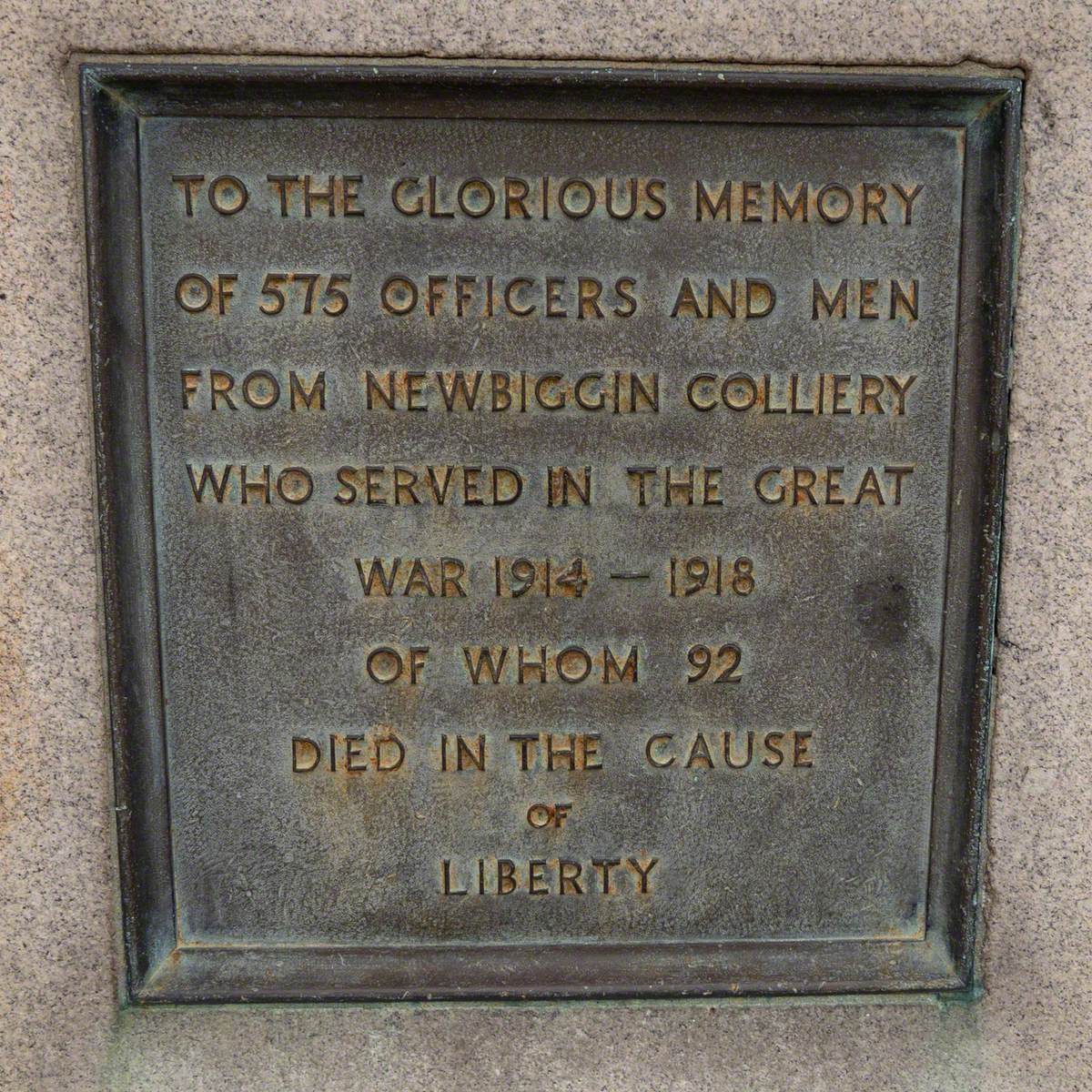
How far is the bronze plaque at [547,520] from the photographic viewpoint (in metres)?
1.63

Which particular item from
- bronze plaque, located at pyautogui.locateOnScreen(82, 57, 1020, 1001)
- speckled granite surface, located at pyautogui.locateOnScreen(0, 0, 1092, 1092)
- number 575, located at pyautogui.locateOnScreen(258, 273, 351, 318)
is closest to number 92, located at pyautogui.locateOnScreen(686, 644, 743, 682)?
bronze plaque, located at pyautogui.locateOnScreen(82, 57, 1020, 1001)

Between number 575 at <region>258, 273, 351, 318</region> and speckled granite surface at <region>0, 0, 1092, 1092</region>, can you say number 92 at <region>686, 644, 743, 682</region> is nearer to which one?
speckled granite surface at <region>0, 0, 1092, 1092</region>

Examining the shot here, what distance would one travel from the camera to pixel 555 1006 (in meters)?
1.80

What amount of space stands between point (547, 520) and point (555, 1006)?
3.15 feet

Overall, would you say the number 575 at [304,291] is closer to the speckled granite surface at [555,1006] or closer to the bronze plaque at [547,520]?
the bronze plaque at [547,520]

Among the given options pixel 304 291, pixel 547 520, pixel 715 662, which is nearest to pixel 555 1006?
pixel 715 662

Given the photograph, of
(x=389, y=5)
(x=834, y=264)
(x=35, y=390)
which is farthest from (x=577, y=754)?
(x=389, y=5)

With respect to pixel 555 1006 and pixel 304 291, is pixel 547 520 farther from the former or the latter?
pixel 555 1006

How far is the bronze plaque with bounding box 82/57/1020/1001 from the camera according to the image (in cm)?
163

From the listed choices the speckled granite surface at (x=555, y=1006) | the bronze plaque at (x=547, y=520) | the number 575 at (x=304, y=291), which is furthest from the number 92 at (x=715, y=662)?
the number 575 at (x=304, y=291)

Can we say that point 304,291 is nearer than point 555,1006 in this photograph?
Yes

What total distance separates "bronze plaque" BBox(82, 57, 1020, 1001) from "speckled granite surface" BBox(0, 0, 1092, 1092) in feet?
0.28

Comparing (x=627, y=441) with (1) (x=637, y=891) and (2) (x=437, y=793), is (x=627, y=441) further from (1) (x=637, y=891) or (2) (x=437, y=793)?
(1) (x=637, y=891)

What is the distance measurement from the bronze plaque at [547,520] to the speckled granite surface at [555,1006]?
8 centimetres
